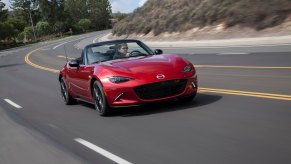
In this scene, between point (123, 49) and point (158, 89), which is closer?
point (158, 89)

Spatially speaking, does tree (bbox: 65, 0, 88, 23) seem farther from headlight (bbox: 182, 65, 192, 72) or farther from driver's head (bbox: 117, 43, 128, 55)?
headlight (bbox: 182, 65, 192, 72)

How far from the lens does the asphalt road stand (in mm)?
6125

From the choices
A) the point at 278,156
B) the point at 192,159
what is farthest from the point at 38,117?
the point at 278,156

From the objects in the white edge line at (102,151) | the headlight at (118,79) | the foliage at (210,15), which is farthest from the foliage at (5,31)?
the white edge line at (102,151)

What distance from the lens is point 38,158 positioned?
7121mm

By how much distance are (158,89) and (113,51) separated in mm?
1818

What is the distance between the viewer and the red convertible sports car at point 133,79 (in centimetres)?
888

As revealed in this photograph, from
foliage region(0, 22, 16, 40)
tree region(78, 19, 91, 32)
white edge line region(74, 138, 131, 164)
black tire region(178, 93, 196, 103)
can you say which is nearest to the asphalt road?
white edge line region(74, 138, 131, 164)

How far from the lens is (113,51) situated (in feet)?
34.0

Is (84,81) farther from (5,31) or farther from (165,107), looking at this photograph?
(5,31)

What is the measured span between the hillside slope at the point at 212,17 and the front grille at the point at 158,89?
775 inches

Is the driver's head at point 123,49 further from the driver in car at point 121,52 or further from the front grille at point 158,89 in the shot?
the front grille at point 158,89

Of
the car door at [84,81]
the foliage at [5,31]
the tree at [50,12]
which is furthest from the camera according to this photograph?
the tree at [50,12]

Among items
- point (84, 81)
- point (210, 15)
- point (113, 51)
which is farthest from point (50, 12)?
point (84, 81)
